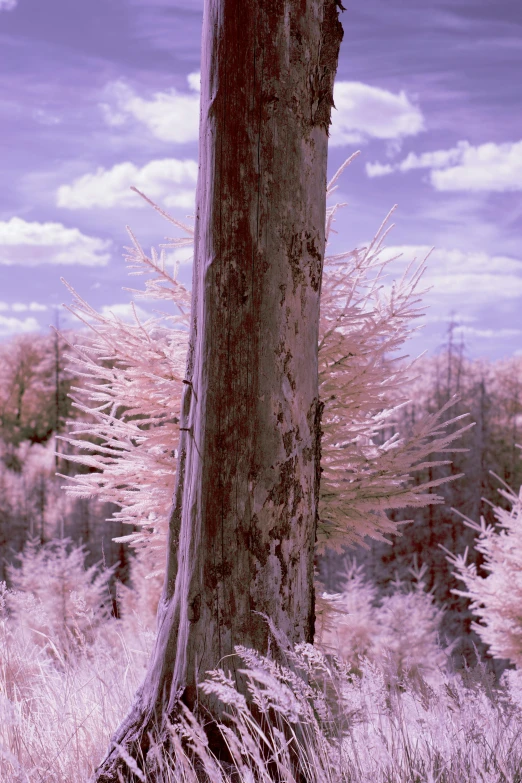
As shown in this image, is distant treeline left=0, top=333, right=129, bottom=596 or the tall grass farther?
distant treeline left=0, top=333, right=129, bottom=596

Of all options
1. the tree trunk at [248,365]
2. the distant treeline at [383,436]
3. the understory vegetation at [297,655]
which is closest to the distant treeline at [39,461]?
the distant treeline at [383,436]

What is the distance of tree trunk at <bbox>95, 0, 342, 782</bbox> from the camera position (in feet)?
11.2

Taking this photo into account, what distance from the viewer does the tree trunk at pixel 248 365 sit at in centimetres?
340

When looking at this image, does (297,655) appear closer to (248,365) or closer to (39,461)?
(248,365)

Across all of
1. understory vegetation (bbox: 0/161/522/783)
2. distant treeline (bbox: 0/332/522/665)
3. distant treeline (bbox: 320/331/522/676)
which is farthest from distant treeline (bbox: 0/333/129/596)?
understory vegetation (bbox: 0/161/522/783)

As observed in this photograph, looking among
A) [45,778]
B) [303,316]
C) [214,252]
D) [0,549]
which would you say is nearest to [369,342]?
[303,316]

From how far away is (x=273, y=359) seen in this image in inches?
136

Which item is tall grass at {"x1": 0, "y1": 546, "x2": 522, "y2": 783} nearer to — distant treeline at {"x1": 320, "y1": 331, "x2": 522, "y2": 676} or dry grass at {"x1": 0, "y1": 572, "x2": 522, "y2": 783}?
dry grass at {"x1": 0, "y1": 572, "x2": 522, "y2": 783}

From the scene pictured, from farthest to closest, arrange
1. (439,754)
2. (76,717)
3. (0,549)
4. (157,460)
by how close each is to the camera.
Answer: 1. (0,549)
2. (157,460)
3. (76,717)
4. (439,754)

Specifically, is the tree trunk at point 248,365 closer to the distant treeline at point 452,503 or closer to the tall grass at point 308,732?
the tall grass at point 308,732

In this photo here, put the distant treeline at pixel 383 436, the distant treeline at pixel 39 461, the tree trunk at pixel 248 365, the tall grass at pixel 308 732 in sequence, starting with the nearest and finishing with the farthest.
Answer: the tall grass at pixel 308 732 → the tree trunk at pixel 248 365 → the distant treeline at pixel 383 436 → the distant treeline at pixel 39 461

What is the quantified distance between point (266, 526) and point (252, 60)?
2261 mm

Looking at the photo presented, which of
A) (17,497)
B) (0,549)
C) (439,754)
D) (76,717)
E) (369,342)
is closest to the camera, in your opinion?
(439,754)

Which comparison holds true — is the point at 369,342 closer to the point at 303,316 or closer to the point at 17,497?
the point at 303,316
